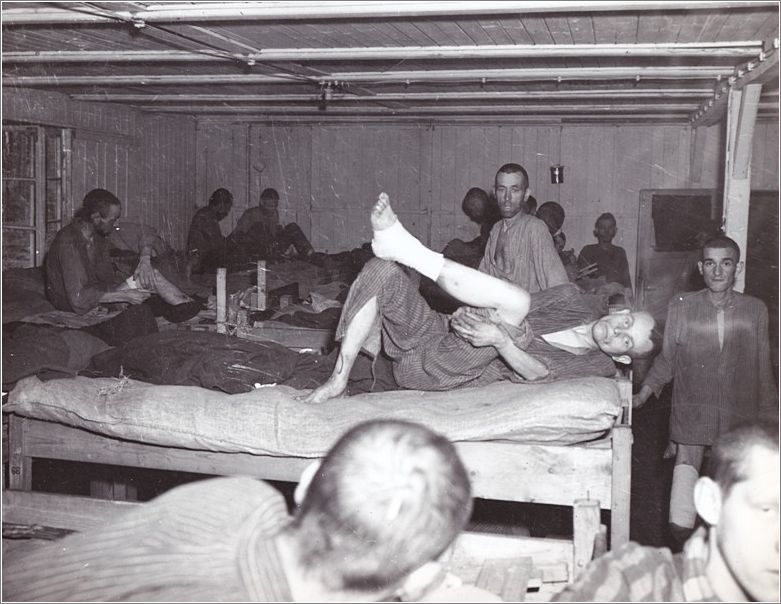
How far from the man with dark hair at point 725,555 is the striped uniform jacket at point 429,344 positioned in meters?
2.08

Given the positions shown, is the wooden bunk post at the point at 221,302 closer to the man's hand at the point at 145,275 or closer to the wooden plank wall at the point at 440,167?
the man's hand at the point at 145,275

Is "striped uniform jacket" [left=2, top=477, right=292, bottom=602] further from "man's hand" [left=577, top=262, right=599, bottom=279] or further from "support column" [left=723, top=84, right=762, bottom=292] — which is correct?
"man's hand" [left=577, top=262, right=599, bottom=279]

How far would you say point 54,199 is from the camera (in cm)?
923

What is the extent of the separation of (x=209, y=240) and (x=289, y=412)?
6758 mm

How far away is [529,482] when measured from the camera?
339cm

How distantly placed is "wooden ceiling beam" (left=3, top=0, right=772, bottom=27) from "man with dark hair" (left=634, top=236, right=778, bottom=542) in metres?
1.60

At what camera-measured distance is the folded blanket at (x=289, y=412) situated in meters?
3.44

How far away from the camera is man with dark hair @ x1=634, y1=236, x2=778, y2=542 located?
14.4ft

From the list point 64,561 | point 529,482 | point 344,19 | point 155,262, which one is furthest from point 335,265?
point 64,561

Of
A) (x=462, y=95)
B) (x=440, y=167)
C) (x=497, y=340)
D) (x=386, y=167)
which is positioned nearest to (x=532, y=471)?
(x=497, y=340)

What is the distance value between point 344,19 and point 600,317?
2.31 m

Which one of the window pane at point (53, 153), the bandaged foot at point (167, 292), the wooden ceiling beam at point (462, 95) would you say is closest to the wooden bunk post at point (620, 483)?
the bandaged foot at point (167, 292)

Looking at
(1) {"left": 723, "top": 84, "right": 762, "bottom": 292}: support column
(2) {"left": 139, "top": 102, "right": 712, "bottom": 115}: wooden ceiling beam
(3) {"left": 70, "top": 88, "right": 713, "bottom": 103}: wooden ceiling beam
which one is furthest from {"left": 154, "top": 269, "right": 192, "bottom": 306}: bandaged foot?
(2) {"left": 139, "top": 102, "right": 712, "bottom": 115}: wooden ceiling beam

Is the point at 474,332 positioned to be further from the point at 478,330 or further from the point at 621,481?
the point at 621,481
